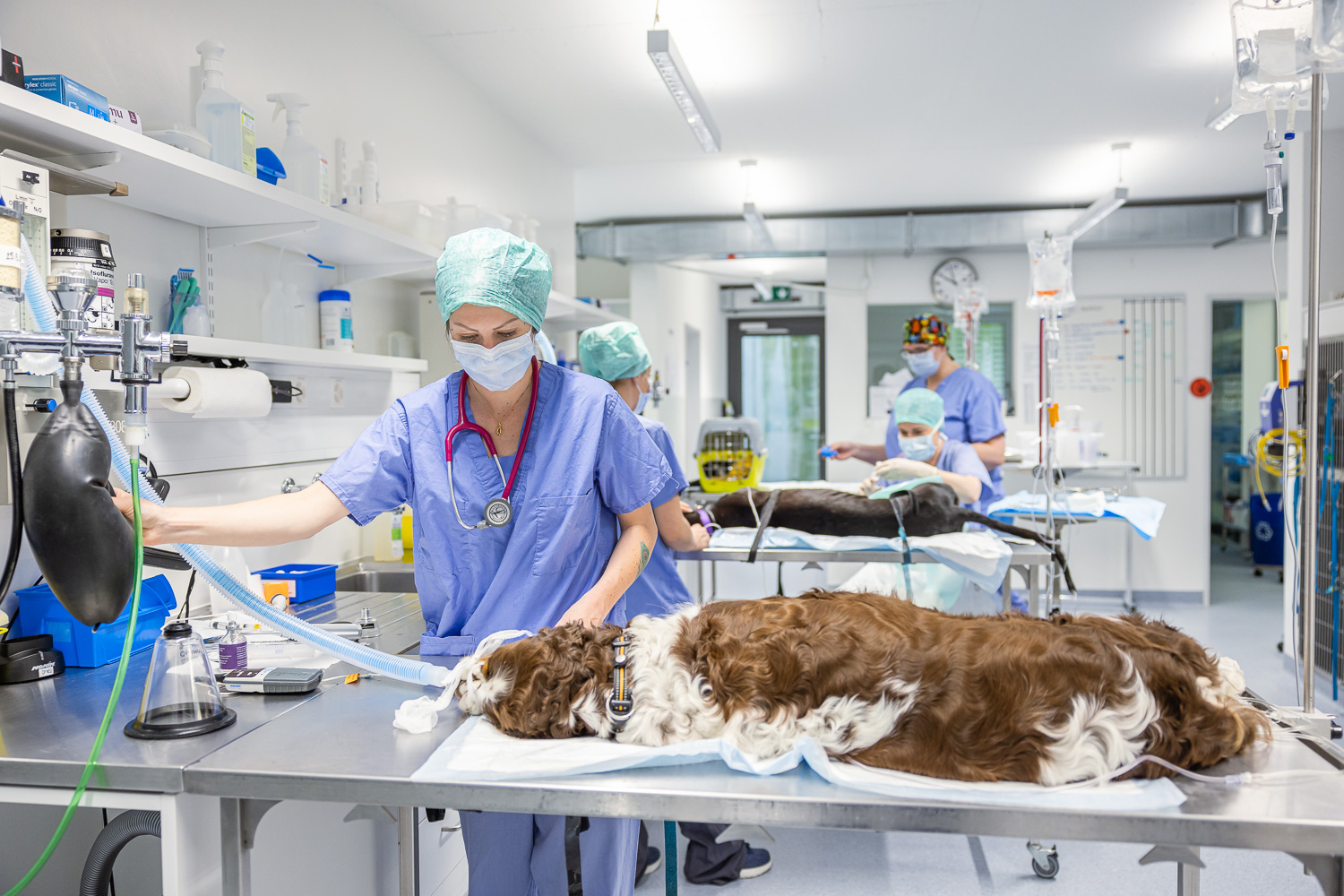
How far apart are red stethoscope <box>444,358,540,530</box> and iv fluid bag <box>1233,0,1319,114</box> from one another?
52.5 inches

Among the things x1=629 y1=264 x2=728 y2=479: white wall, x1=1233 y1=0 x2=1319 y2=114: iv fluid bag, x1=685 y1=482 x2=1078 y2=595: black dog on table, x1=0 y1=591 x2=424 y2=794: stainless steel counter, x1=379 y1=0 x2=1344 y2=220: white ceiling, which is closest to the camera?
x1=0 y1=591 x2=424 y2=794: stainless steel counter

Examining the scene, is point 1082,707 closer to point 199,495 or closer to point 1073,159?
point 199,495

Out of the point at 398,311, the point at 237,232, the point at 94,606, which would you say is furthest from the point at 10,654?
the point at 398,311

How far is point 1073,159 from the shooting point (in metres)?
5.48

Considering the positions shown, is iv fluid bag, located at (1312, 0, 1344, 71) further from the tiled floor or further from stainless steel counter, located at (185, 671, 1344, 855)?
the tiled floor

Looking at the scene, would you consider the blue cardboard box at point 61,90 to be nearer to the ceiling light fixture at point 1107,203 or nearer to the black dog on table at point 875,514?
the black dog on table at point 875,514

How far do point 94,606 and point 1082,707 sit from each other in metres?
1.21

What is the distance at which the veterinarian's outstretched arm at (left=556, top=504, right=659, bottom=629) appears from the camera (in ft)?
4.98

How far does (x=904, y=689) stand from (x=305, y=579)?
5.52ft

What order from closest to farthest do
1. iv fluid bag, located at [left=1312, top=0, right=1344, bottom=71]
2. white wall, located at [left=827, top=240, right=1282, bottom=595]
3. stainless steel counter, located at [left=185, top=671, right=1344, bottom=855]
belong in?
1. stainless steel counter, located at [left=185, top=671, right=1344, bottom=855]
2. iv fluid bag, located at [left=1312, top=0, right=1344, bottom=71]
3. white wall, located at [left=827, top=240, right=1282, bottom=595]

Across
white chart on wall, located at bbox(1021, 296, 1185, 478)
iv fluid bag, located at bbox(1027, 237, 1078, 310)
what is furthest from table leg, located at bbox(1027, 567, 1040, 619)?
white chart on wall, located at bbox(1021, 296, 1185, 478)

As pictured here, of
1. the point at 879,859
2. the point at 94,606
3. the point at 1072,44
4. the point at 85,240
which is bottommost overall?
the point at 879,859

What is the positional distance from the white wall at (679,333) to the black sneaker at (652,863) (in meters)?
3.53

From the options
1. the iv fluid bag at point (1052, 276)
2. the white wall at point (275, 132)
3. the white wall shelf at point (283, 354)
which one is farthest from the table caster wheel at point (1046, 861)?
the white wall shelf at point (283, 354)
